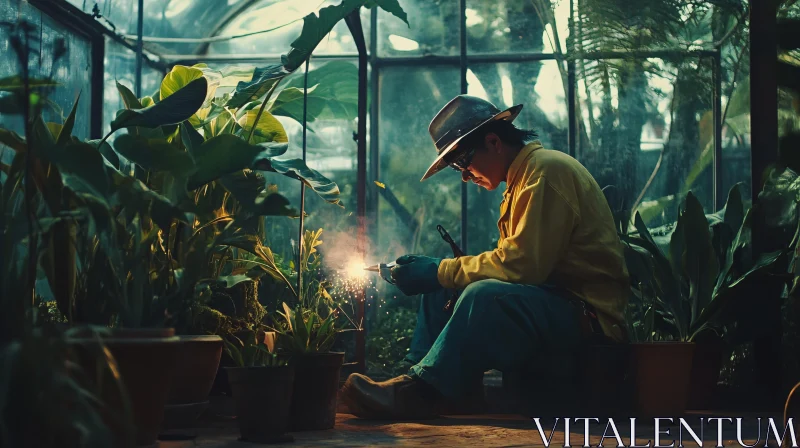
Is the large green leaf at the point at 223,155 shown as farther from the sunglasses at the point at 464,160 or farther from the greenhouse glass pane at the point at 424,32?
the greenhouse glass pane at the point at 424,32

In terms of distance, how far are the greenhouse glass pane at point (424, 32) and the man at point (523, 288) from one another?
282 cm

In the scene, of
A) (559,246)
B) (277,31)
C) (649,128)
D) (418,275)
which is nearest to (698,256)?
(559,246)

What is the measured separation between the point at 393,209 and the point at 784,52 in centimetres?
278

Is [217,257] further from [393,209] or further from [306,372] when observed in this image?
[393,209]

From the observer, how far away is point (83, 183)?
2.16 metres

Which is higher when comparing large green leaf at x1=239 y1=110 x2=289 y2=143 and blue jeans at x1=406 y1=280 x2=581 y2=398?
large green leaf at x1=239 y1=110 x2=289 y2=143

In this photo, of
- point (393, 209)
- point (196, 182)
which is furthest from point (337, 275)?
point (196, 182)

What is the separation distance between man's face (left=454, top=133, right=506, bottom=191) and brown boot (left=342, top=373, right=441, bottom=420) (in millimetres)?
821

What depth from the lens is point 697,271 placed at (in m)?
3.56

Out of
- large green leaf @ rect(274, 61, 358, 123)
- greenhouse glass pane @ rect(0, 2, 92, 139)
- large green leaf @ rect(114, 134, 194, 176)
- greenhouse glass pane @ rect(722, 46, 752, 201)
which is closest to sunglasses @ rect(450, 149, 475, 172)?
large green leaf @ rect(114, 134, 194, 176)

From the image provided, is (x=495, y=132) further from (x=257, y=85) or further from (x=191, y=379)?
(x=191, y=379)

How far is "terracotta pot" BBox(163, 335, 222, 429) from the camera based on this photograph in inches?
111

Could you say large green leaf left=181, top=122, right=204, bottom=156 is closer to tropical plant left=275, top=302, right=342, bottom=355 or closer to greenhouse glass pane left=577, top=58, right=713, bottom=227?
tropical plant left=275, top=302, right=342, bottom=355

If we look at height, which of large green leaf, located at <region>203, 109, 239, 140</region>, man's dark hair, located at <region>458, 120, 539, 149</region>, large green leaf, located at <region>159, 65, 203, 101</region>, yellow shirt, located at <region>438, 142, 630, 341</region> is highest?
large green leaf, located at <region>159, 65, 203, 101</region>
